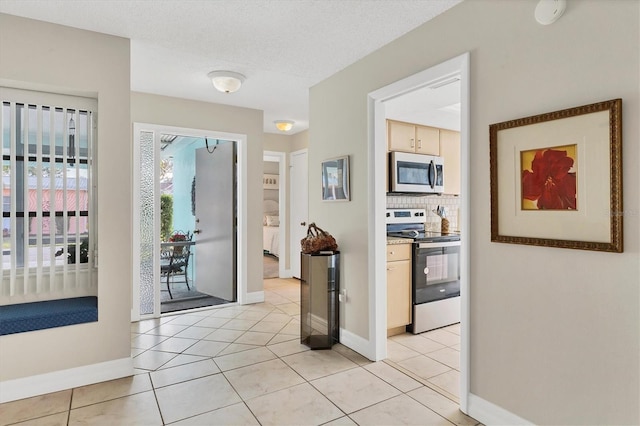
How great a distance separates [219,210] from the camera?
4.83m

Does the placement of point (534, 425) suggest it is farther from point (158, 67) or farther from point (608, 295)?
point (158, 67)

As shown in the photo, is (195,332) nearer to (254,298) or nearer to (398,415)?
(254,298)

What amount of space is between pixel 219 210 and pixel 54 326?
8.33 feet

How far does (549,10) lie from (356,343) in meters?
2.64

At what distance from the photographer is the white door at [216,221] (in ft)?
15.4

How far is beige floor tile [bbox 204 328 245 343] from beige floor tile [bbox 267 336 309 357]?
0.41m

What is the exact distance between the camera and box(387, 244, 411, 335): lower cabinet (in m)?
3.35

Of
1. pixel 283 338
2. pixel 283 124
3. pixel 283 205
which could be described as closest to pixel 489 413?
pixel 283 338

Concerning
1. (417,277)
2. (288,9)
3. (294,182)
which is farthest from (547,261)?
(294,182)

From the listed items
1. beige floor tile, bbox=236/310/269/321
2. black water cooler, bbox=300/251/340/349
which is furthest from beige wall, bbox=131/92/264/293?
black water cooler, bbox=300/251/340/349

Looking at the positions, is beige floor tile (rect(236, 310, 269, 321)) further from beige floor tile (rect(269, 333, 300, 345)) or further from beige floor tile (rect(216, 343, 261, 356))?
beige floor tile (rect(216, 343, 261, 356))

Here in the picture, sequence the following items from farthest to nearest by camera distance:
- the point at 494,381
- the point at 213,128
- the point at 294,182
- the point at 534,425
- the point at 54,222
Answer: the point at 294,182, the point at 213,128, the point at 54,222, the point at 494,381, the point at 534,425

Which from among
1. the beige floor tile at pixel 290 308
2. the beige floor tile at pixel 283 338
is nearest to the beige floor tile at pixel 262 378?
the beige floor tile at pixel 283 338

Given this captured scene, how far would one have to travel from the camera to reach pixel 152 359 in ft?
9.80
